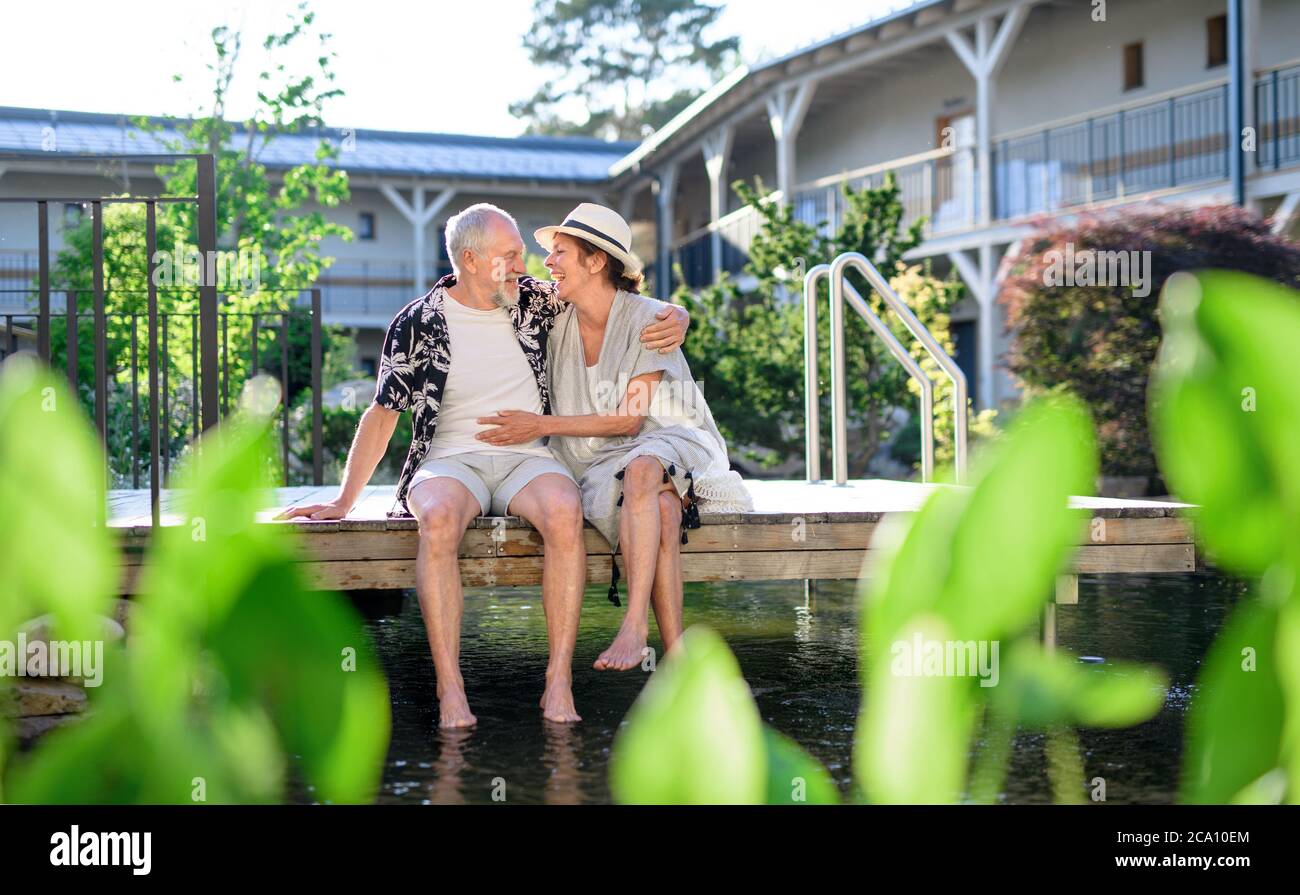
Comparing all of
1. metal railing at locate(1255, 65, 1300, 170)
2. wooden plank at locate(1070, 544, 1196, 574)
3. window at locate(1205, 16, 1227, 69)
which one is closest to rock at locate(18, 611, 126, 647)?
wooden plank at locate(1070, 544, 1196, 574)

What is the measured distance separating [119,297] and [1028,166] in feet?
29.6

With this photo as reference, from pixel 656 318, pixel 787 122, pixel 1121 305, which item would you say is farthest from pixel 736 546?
pixel 787 122

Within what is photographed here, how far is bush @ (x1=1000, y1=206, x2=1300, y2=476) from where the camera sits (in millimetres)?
9695

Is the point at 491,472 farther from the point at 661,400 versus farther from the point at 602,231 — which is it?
the point at 602,231

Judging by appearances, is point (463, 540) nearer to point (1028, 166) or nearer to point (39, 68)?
point (1028, 166)

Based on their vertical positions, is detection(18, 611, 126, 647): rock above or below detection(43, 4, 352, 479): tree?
below

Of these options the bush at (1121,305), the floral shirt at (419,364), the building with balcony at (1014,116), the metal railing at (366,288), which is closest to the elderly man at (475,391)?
the floral shirt at (419,364)

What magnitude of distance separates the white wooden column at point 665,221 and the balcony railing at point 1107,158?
6105 millimetres

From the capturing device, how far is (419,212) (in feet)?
76.3

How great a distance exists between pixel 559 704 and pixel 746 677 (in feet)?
2.89

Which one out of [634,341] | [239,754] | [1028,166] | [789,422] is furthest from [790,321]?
[239,754]

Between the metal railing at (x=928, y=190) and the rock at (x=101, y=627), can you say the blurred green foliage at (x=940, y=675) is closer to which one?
the rock at (x=101, y=627)

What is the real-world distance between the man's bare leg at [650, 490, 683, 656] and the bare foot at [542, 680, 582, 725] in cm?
34

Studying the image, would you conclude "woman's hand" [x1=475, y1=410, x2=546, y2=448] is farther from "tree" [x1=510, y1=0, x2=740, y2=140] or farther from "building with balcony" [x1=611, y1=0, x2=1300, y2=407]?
"tree" [x1=510, y1=0, x2=740, y2=140]
